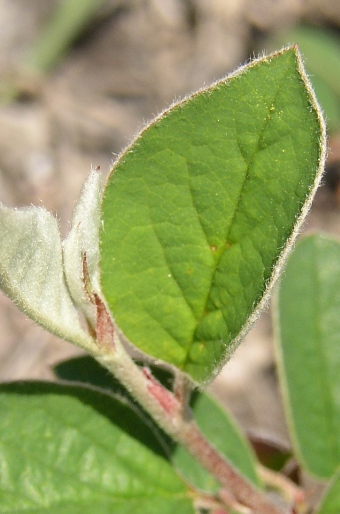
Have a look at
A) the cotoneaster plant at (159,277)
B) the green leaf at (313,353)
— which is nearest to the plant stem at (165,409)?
the cotoneaster plant at (159,277)

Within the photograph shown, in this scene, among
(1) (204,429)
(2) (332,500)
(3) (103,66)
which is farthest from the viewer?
(3) (103,66)

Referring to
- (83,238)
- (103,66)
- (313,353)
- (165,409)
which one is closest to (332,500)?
(165,409)

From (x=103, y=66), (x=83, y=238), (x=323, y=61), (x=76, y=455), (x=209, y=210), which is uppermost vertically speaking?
(x=323, y=61)

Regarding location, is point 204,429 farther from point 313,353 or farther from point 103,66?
point 103,66

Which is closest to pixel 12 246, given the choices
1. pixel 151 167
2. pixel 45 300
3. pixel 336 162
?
pixel 45 300

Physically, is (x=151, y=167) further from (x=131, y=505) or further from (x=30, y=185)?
(x=30, y=185)

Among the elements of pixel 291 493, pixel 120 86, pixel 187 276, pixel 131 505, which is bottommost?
pixel 131 505

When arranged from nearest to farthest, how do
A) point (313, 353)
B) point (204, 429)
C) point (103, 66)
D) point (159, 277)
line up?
1. point (159, 277)
2. point (204, 429)
3. point (313, 353)
4. point (103, 66)
